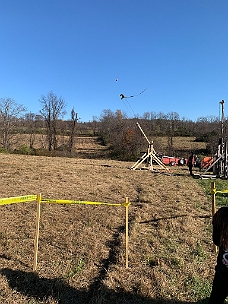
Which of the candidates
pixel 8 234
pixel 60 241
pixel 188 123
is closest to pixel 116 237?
pixel 60 241

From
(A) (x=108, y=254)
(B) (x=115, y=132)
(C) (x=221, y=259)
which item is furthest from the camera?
(B) (x=115, y=132)

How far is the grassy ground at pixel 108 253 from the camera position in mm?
3789

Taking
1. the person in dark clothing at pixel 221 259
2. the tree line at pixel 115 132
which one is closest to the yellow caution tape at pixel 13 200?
the person in dark clothing at pixel 221 259

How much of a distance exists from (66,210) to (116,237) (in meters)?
2.52

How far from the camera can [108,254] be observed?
5.06 m

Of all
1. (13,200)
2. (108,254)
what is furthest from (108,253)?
(13,200)

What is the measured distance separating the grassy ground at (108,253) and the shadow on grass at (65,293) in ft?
0.04

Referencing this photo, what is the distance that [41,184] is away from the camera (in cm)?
1217

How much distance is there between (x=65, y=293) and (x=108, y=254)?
1.43 metres

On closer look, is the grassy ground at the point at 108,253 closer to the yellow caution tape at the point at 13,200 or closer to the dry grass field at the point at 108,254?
the dry grass field at the point at 108,254

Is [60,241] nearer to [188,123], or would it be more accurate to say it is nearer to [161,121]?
[161,121]

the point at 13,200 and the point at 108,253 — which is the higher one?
the point at 13,200

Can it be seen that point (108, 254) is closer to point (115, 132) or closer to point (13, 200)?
point (13, 200)

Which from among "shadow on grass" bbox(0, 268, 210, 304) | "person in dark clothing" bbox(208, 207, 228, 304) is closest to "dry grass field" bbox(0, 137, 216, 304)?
"shadow on grass" bbox(0, 268, 210, 304)
